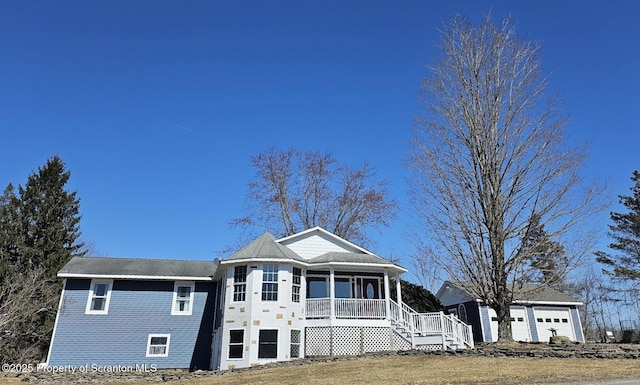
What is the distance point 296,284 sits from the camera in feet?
56.3

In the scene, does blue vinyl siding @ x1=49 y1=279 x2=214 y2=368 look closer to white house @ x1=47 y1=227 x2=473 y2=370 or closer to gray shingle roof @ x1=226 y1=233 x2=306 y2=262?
white house @ x1=47 y1=227 x2=473 y2=370

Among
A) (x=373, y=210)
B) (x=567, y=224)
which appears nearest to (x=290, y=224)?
(x=373, y=210)

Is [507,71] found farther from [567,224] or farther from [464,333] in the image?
[464,333]

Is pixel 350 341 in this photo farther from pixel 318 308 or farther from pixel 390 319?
pixel 390 319

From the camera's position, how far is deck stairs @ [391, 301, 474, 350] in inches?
650

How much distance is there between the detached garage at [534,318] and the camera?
85.7ft

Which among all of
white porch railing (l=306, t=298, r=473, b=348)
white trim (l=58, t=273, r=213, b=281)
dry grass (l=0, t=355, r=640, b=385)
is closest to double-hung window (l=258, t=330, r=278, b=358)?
dry grass (l=0, t=355, r=640, b=385)

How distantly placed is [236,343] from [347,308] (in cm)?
466

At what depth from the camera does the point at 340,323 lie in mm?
16906

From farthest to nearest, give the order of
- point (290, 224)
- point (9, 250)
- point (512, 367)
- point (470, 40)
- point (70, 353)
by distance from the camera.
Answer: point (290, 224), point (9, 250), point (470, 40), point (70, 353), point (512, 367)

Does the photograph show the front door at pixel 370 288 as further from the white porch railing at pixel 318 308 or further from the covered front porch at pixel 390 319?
the white porch railing at pixel 318 308

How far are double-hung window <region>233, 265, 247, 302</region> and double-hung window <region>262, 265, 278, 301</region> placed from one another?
741 mm

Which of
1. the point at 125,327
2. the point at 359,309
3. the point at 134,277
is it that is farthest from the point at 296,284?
the point at 125,327

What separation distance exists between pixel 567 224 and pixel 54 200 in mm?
29022
